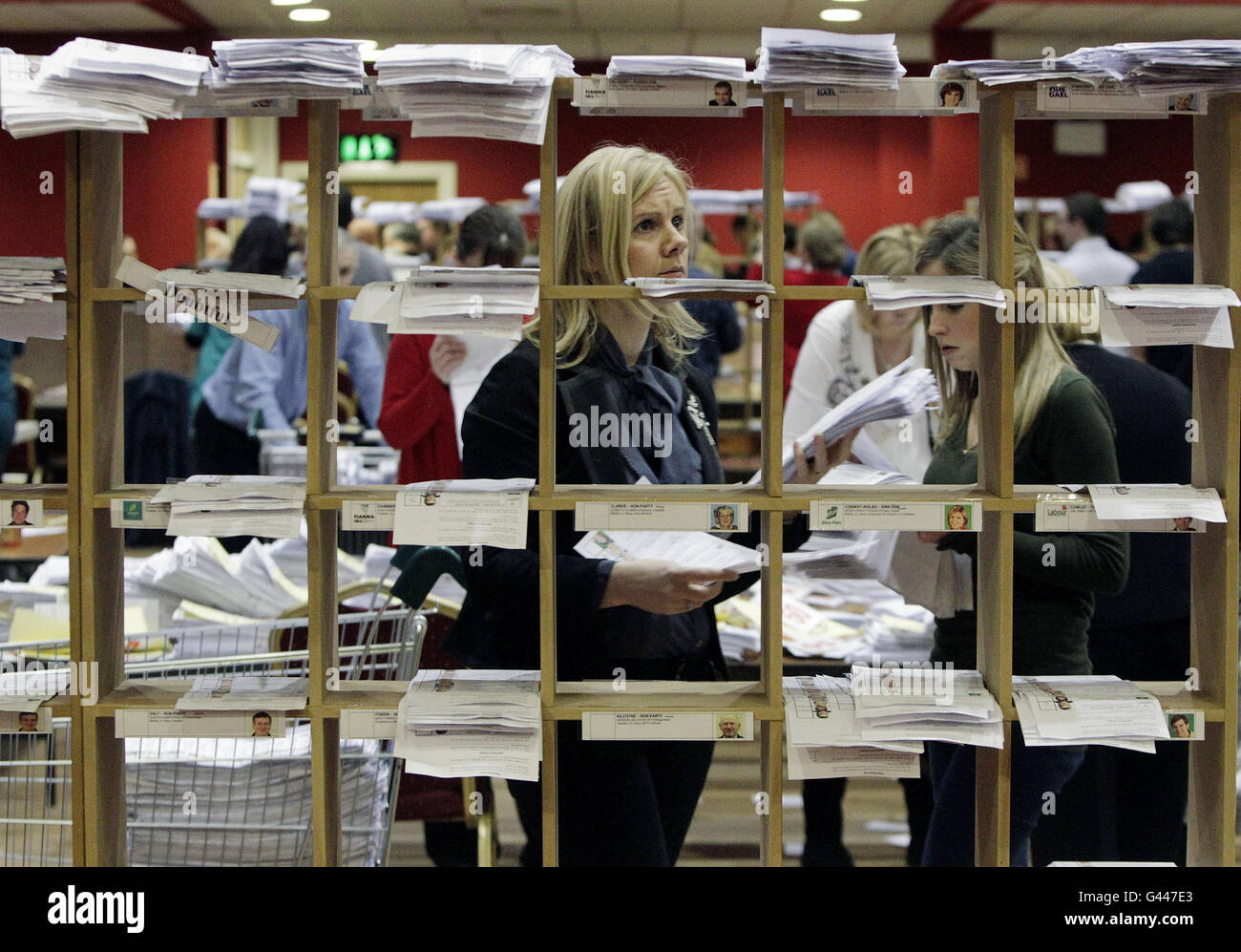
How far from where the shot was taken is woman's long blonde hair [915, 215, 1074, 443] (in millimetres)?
2344

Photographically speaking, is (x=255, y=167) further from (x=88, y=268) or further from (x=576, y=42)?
(x=88, y=268)

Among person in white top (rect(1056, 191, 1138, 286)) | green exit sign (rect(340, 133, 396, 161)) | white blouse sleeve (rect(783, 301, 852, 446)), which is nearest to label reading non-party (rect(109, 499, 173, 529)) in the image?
white blouse sleeve (rect(783, 301, 852, 446))

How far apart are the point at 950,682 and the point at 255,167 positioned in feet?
39.1

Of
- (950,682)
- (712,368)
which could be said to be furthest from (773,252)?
(712,368)

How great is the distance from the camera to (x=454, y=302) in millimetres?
1952

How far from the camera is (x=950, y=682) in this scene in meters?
2.11

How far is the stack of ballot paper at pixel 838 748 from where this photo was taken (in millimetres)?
2025

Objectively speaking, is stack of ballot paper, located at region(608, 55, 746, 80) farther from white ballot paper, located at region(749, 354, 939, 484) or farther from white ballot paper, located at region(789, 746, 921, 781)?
white ballot paper, located at region(789, 746, 921, 781)

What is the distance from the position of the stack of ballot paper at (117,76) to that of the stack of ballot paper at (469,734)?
933 mm

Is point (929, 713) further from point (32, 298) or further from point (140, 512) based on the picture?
point (32, 298)

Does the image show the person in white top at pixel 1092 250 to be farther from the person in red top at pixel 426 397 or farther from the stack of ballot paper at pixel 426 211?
the person in red top at pixel 426 397

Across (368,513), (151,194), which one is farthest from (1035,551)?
(151,194)

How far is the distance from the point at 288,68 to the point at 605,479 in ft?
2.60

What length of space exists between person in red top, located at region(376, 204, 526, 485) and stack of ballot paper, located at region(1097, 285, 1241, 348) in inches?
85.7
